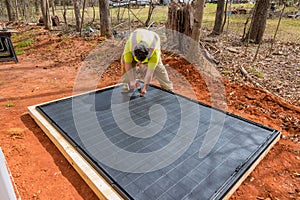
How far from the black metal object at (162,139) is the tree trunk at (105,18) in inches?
173

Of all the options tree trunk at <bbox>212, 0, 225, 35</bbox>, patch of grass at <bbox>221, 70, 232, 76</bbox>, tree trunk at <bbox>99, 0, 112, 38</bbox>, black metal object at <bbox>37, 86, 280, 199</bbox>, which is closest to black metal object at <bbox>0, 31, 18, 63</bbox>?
tree trunk at <bbox>99, 0, 112, 38</bbox>

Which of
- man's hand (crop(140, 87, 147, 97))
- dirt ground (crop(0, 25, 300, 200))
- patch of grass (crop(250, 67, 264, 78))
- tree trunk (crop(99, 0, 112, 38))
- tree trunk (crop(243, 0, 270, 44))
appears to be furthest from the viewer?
tree trunk (crop(99, 0, 112, 38))

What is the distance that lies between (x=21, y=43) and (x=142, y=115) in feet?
21.7

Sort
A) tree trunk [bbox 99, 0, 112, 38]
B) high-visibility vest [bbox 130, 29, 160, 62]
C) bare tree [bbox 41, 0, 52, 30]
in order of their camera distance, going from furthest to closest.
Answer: bare tree [bbox 41, 0, 52, 30]
tree trunk [bbox 99, 0, 112, 38]
high-visibility vest [bbox 130, 29, 160, 62]

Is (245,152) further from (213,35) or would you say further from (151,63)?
(213,35)

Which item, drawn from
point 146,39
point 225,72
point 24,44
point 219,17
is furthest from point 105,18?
point 146,39

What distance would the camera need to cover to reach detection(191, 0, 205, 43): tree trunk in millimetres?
4257

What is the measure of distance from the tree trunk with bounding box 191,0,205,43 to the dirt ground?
2.05 ft

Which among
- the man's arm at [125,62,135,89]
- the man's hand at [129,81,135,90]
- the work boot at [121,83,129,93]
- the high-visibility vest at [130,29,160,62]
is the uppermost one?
the high-visibility vest at [130,29,160,62]

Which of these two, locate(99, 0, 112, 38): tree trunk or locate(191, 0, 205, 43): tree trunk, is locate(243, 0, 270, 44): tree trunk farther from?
locate(99, 0, 112, 38): tree trunk

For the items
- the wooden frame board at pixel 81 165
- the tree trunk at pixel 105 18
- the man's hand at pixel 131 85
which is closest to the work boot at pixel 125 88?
the man's hand at pixel 131 85

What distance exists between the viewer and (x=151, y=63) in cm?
288

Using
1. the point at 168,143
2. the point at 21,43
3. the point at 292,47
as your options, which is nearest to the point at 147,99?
the point at 168,143

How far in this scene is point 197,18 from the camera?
4.41 metres
